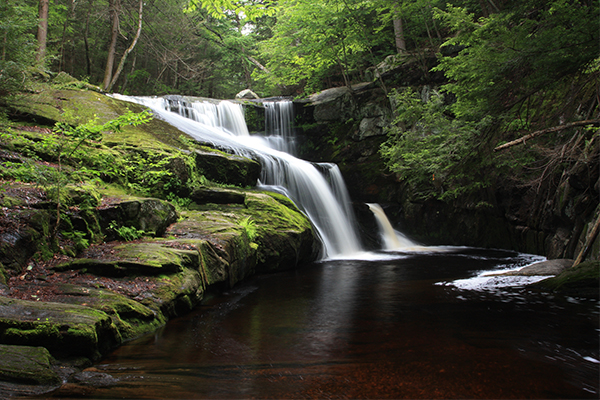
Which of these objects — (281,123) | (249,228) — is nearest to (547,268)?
(249,228)

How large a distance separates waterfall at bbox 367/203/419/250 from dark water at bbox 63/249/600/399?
25.7 feet

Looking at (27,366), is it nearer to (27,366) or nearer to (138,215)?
(27,366)

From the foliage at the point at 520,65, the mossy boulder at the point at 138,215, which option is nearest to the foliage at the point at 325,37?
the foliage at the point at 520,65

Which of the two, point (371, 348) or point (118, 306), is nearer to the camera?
point (371, 348)

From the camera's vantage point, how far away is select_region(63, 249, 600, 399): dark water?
294 centimetres

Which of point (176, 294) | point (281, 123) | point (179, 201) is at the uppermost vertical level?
point (281, 123)

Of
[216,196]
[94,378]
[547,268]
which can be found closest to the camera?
[94,378]

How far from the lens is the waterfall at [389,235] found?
1445 centimetres

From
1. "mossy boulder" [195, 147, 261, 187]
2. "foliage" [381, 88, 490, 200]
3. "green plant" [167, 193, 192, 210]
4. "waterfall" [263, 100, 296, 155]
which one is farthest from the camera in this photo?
"waterfall" [263, 100, 296, 155]

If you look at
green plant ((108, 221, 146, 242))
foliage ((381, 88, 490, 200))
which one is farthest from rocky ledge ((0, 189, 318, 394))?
foliage ((381, 88, 490, 200))

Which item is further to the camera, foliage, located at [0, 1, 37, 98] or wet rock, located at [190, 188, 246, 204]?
wet rock, located at [190, 188, 246, 204]

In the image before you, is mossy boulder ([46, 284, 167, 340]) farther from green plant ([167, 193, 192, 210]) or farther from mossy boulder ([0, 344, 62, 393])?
green plant ([167, 193, 192, 210])

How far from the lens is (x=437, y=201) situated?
15.1 metres

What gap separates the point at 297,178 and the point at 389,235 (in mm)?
4731
